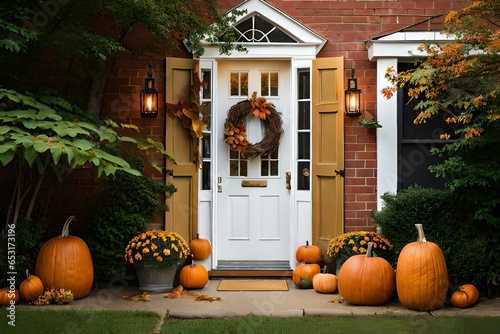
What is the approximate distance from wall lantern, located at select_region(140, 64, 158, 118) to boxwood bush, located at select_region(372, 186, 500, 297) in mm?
3089

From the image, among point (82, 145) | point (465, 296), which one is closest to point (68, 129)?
point (82, 145)

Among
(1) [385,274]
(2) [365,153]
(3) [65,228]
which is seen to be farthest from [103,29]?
(1) [385,274]

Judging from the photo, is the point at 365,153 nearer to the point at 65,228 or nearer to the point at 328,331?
the point at 328,331

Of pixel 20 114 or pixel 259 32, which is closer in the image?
pixel 20 114

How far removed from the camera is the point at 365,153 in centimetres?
903

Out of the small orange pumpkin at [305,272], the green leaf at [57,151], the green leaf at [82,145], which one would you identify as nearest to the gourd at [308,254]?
the small orange pumpkin at [305,272]

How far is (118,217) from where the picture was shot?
8359 mm

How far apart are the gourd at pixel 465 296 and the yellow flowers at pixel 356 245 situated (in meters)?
1.00

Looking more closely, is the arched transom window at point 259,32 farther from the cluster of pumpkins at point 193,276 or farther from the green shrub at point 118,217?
the cluster of pumpkins at point 193,276

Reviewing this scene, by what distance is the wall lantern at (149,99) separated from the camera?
889cm

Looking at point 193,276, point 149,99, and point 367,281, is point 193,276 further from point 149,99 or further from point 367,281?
point 149,99

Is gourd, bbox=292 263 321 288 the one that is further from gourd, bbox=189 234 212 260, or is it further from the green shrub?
the green shrub

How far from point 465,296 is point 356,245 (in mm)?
1370

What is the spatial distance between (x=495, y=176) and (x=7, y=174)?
5.77 m
